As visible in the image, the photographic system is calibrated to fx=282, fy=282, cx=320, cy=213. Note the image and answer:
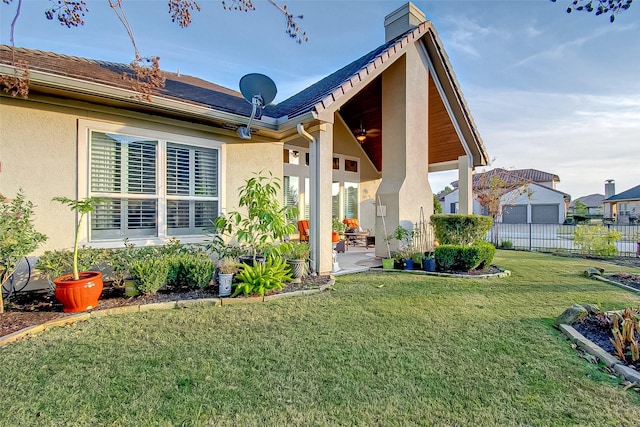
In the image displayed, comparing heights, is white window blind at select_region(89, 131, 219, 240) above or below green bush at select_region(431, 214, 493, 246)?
above

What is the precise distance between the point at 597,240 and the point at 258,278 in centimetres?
1254

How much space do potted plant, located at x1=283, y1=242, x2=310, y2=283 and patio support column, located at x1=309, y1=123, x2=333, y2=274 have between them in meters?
0.29

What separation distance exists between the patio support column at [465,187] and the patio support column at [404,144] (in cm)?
231

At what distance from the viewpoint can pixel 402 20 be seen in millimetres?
9047

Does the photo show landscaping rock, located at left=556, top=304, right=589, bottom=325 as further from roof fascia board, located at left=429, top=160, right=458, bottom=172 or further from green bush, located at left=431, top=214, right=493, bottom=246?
roof fascia board, located at left=429, top=160, right=458, bottom=172

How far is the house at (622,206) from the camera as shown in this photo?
28.0 metres

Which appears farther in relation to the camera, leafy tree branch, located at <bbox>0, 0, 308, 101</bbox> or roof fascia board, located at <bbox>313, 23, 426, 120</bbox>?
roof fascia board, located at <bbox>313, 23, 426, 120</bbox>

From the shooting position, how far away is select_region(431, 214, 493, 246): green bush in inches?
302

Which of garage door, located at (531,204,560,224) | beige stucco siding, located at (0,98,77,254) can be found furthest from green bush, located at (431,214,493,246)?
garage door, located at (531,204,560,224)

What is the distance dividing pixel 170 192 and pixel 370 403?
5408 mm

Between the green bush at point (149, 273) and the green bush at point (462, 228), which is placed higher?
the green bush at point (462, 228)

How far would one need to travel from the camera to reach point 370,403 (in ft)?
7.38

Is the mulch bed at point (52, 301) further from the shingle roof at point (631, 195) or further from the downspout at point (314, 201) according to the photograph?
the shingle roof at point (631, 195)

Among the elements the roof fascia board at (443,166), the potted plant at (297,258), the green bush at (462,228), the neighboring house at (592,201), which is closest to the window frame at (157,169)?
the potted plant at (297,258)
